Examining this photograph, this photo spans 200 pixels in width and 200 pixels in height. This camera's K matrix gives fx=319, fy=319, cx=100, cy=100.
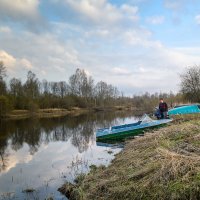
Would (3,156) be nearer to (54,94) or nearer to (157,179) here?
(157,179)

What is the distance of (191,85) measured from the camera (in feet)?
168

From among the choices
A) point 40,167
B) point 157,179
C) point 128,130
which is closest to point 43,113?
point 128,130

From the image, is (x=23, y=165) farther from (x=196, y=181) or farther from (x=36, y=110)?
(x=36, y=110)

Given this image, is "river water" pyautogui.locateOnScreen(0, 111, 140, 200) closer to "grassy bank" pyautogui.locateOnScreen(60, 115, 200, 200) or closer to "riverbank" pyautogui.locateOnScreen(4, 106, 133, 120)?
"grassy bank" pyautogui.locateOnScreen(60, 115, 200, 200)

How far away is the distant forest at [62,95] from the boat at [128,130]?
3044 centimetres

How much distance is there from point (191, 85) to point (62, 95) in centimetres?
5095

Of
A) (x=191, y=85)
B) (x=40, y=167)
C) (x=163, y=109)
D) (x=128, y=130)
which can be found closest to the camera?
(x=40, y=167)

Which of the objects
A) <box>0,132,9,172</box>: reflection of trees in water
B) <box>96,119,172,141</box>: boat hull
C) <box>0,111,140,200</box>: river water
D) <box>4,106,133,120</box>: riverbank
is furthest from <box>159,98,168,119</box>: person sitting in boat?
<box>4,106,133,120</box>: riverbank

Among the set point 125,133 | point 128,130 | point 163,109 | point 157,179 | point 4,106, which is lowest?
point 125,133

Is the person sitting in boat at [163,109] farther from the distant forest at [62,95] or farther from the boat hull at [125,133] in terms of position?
the distant forest at [62,95]

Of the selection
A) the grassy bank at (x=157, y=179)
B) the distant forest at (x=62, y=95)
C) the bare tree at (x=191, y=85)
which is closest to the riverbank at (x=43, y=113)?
the distant forest at (x=62, y=95)

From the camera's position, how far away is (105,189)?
8164 millimetres

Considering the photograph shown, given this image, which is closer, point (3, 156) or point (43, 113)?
point (3, 156)

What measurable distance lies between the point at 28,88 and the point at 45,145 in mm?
56418
